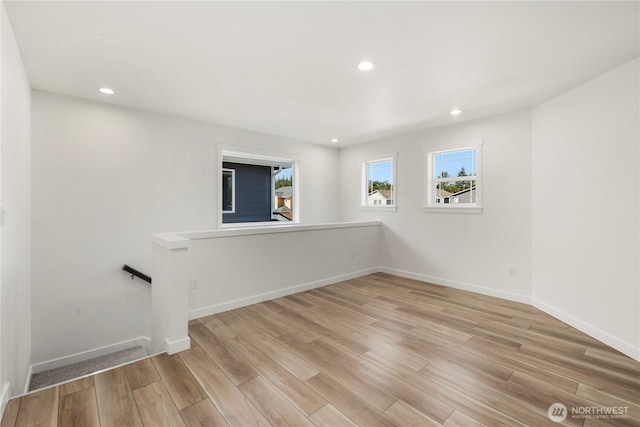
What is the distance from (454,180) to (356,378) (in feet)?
11.7

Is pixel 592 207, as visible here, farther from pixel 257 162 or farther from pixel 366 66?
pixel 257 162

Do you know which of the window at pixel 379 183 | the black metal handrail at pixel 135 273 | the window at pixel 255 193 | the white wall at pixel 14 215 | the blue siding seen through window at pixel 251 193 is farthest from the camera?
the blue siding seen through window at pixel 251 193

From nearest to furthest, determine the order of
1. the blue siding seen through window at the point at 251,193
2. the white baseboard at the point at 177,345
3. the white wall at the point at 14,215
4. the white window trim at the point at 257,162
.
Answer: the white wall at the point at 14,215 → the white baseboard at the point at 177,345 → the white window trim at the point at 257,162 → the blue siding seen through window at the point at 251,193

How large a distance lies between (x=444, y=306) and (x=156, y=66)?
4192 mm

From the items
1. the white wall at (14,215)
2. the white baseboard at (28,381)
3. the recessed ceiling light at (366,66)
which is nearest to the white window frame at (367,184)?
the recessed ceiling light at (366,66)

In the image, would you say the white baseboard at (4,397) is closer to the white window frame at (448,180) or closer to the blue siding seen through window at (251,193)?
the blue siding seen through window at (251,193)

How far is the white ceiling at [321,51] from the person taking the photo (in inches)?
77.5

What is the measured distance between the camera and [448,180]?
4766mm

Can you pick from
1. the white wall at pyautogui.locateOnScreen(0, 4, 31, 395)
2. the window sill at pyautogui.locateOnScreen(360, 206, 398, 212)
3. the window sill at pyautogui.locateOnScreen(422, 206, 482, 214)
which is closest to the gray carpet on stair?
the white wall at pyautogui.locateOnScreen(0, 4, 31, 395)

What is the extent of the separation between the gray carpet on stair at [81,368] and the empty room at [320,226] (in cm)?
2

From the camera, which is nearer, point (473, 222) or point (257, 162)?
point (473, 222)

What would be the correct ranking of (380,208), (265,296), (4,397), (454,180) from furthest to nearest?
(380,208) < (454,180) < (265,296) < (4,397)

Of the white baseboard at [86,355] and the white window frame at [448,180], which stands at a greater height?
the white window frame at [448,180]

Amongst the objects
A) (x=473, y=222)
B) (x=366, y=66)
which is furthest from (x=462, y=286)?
(x=366, y=66)
